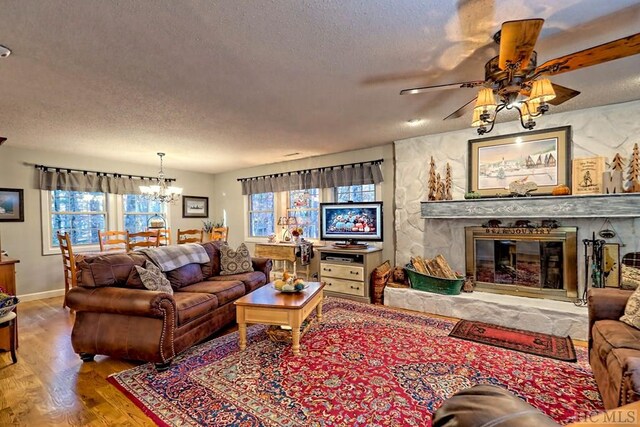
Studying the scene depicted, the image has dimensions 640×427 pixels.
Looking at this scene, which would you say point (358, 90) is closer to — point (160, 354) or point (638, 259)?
point (160, 354)

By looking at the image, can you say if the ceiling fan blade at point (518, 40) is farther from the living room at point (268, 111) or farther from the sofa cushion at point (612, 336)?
the sofa cushion at point (612, 336)

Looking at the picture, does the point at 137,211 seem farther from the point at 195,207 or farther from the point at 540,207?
the point at 540,207

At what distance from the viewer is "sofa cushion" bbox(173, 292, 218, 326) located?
8.55 ft

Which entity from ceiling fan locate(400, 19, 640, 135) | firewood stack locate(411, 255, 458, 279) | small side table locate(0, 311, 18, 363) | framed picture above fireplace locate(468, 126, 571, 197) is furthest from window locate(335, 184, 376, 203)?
small side table locate(0, 311, 18, 363)

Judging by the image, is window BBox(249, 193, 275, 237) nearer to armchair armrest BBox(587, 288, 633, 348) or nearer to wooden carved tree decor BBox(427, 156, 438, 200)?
wooden carved tree decor BBox(427, 156, 438, 200)

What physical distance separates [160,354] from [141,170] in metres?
4.48

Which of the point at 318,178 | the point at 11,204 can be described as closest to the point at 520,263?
the point at 318,178

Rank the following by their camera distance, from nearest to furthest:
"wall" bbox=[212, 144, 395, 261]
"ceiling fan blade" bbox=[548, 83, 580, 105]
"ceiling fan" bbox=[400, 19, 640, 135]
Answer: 1. "ceiling fan" bbox=[400, 19, 640, 135]
2. "ceiling fan blade" bbox=[548, 83, 580, 105]
3. "wall" bbox=[212, 144, 395, 261]

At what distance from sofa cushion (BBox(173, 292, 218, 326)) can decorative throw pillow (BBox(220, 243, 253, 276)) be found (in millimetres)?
897

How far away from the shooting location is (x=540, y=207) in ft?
10.6

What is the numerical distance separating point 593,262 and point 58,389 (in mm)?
4899

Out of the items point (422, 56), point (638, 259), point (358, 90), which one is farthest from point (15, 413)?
point (638, 259)

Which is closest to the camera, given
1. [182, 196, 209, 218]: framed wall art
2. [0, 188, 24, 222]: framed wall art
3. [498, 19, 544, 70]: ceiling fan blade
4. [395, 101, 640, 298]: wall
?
[498, 19, 544, 70]: ceiling fan blade

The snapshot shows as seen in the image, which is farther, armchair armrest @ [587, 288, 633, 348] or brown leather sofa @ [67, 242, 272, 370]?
brown leather sofa @ [67, 242, 272, 370]
